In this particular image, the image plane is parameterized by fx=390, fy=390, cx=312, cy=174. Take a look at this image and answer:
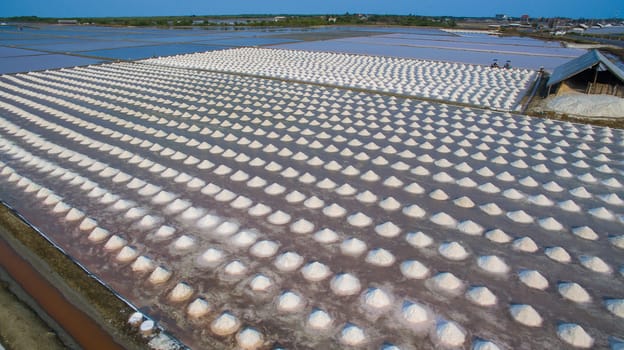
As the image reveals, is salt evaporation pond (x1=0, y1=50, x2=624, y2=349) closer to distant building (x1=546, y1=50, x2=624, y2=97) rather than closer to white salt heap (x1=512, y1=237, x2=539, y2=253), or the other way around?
white salt heap (x1=512, y1=237, x2=539, y2=253)

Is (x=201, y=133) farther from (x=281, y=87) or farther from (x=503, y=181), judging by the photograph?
(x=503, y=181)

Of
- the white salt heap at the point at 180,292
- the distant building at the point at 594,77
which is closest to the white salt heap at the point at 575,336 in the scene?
the white salt heap at the point at 180,292

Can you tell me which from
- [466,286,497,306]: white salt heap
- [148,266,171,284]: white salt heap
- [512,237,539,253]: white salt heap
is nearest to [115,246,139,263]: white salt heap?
[148,266,171,284]: white salt heap

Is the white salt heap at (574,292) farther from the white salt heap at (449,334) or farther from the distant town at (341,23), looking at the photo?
the distant town at (341,23)

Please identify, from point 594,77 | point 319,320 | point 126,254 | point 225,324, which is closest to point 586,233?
point 319,320

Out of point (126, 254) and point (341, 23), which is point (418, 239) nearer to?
point (126, 254)
